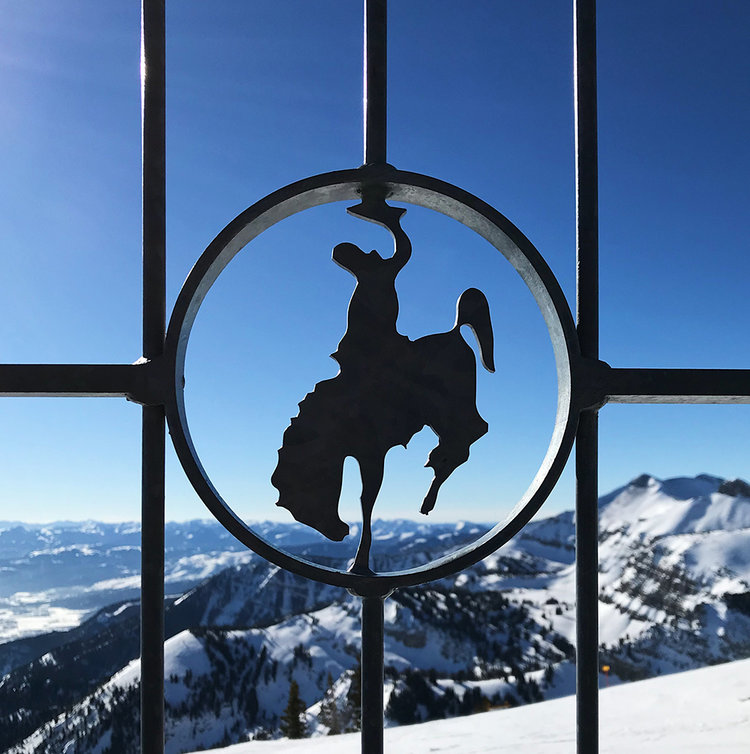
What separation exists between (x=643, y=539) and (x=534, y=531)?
23.4 meters

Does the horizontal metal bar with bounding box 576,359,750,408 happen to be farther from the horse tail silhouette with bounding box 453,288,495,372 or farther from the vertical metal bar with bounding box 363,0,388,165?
the vertical metal bar with bounding box 363,0,388,165

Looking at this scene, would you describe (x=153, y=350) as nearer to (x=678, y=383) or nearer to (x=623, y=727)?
(x=678, y=383)

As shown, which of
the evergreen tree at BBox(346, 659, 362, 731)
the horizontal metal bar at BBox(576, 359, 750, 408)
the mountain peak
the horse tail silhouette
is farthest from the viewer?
the mountain peak

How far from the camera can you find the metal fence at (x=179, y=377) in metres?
1.76

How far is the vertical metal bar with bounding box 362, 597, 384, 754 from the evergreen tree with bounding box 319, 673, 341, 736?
7985 cm

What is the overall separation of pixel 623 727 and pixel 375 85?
11707 millimetres

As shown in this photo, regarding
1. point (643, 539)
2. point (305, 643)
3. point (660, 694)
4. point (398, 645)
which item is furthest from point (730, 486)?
point (660, 694)

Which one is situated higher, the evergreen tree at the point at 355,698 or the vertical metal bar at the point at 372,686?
the vertical metal bar at the point at 372,686

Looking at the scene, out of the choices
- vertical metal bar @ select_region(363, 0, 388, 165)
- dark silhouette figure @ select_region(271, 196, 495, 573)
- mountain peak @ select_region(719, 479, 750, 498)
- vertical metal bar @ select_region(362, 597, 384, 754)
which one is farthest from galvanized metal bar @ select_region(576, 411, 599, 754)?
mountain peak @ select_region(719, 479, 750, 498)

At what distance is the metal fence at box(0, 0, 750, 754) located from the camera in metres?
1.76

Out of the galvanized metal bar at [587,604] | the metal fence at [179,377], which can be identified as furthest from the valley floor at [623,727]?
the metal fence at [179,377]

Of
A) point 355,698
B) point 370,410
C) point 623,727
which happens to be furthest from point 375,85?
point 355,698

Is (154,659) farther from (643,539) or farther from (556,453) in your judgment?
(643,539)

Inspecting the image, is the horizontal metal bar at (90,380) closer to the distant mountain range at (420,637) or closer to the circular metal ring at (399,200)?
the circular metal ring at (399,200)
